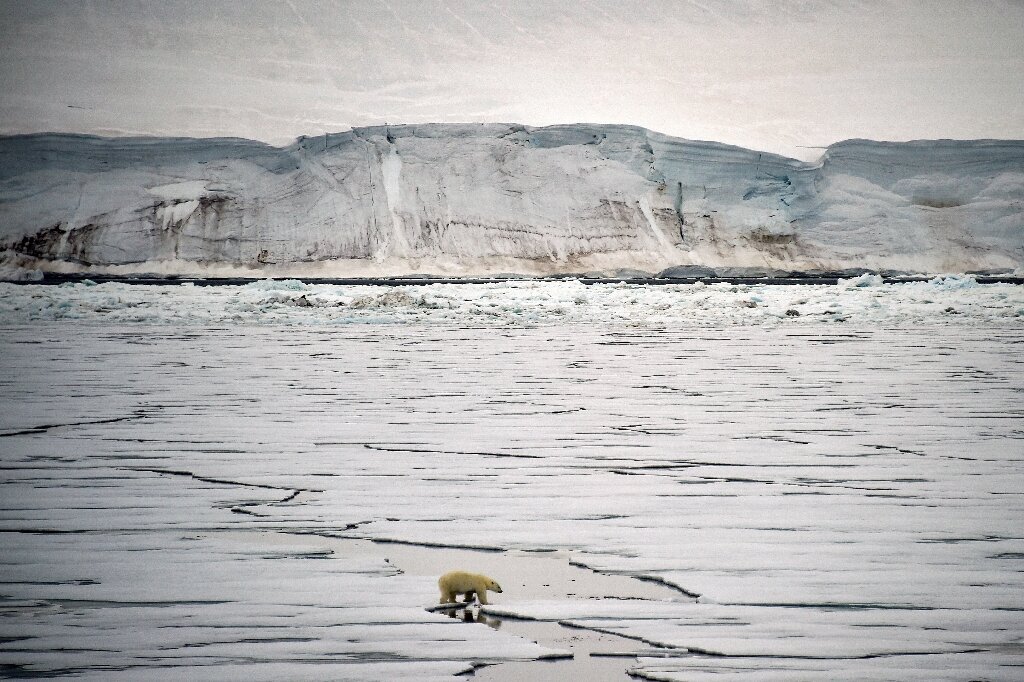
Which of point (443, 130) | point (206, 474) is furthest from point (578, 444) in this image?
point (443, 130)

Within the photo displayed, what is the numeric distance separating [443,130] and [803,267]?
10.6 meters

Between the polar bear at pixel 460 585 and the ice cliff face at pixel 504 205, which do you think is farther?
the ice cliff face at pixel 504 205

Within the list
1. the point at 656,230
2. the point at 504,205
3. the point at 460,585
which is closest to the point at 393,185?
the point at 504,205

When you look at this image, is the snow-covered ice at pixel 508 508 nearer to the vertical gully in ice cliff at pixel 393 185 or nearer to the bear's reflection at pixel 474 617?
the bear's reflection at pixel 474 617

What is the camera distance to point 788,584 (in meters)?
2.34

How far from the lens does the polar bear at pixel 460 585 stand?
2.19 metres

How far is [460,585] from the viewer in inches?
86.4

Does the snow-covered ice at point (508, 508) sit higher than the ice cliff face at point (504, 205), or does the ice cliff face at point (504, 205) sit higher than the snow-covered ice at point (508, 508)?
the ice cliff face at point (504, 205)

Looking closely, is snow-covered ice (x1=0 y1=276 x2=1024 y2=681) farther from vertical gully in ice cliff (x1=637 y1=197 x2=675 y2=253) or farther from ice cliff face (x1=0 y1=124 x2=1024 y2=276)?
vertical gully in ice cliff (x1=637 y1=197 x2=675 y2=253)

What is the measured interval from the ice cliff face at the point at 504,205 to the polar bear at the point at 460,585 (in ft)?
78.2

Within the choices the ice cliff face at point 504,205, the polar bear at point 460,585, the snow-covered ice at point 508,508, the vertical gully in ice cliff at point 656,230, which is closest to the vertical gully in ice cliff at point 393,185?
the ice cliff face at point 504,205

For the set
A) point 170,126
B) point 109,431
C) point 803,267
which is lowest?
point 109,431

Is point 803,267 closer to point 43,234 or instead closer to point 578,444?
point 43,234

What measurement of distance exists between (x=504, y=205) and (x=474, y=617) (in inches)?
1013
